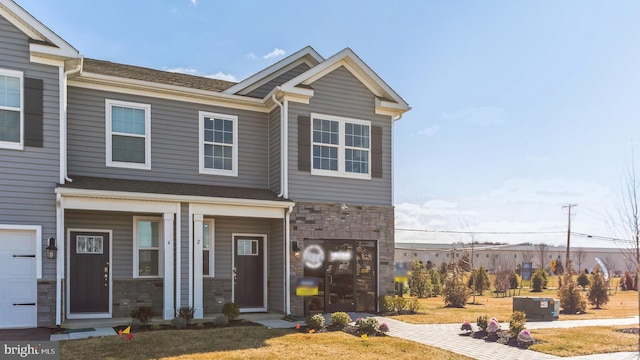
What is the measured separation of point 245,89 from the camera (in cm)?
1623

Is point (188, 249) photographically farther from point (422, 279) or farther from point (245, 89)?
point (422, 279)

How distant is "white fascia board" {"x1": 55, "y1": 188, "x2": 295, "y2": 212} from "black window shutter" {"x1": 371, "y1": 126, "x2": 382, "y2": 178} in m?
2.92

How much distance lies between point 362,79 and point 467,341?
26.1 ft

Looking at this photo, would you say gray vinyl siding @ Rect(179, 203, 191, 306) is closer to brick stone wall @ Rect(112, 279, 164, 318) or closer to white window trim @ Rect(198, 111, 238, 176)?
brick stone wall @ Rect(112, 279, 164, 318)

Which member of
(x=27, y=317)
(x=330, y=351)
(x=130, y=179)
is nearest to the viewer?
(x=330, y=351)

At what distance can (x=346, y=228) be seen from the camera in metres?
15.4

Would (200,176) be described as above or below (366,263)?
above

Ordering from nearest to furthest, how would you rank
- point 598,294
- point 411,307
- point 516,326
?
point 516,326 → point 411,307 → point 598,294

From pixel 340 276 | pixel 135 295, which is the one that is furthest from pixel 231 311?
pixel 340 276

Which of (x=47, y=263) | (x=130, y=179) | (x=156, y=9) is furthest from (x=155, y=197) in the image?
(x=156, y=9)

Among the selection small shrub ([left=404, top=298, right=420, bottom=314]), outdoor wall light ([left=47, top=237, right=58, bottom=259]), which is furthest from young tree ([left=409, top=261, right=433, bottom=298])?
outdoor wall light ([left=47, top=237, right=58, bottom=259])

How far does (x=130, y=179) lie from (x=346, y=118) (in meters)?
6.12

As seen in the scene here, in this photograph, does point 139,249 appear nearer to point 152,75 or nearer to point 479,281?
point 152,75
